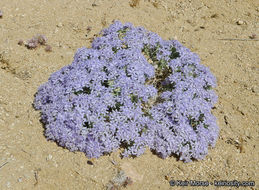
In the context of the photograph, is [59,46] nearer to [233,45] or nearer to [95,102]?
[95,102]

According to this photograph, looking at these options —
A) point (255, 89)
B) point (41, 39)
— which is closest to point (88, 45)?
point (41, 39)

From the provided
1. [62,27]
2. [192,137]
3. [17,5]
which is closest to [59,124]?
[192,137]

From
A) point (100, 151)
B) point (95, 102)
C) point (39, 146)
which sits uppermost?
point (95, 102)

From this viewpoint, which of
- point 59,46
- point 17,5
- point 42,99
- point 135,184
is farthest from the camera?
point 17,5

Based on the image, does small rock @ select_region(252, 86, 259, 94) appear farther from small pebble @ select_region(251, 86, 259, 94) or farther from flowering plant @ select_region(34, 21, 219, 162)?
flowering plant @ select_region(34, 21, 219, 162)

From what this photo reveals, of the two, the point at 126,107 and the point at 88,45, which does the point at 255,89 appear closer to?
the point at 126,107

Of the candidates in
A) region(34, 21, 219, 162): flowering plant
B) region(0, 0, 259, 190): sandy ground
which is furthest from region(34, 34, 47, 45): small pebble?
region(34, 21, 219, 162): flowering plant

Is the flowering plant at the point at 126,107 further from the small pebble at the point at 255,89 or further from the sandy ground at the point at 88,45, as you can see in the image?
the small pebble at the point at 255,89
